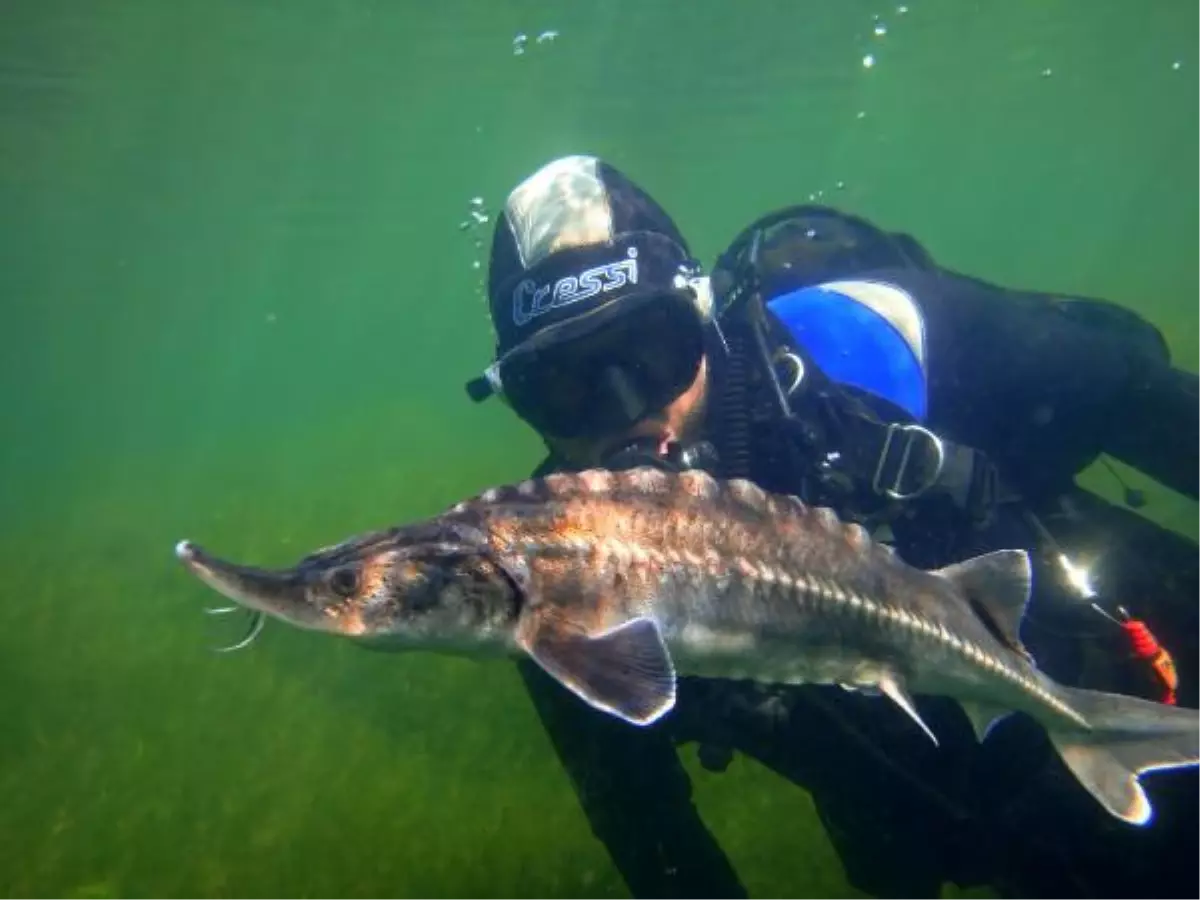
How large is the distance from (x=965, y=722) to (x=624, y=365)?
1892mm

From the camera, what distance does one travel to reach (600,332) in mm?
3297

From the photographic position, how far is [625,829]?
3463 millimetres

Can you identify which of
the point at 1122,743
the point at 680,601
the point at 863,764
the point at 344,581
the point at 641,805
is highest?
the point at 344,581

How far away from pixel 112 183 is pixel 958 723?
36.3 metres

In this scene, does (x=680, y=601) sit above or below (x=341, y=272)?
above

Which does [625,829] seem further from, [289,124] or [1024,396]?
[289,124]

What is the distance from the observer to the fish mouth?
1.54 m

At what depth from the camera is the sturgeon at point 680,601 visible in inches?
65.7

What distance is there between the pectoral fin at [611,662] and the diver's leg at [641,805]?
174cm

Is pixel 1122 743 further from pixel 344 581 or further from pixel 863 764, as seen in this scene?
pixel 344 581

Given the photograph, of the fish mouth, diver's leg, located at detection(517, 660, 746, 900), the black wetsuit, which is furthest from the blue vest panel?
the fish mouth

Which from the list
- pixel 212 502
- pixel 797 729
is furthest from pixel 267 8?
pixel 797 729

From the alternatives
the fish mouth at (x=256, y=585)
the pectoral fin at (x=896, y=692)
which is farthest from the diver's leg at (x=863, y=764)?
the fish mouth at (x=256, y=585)

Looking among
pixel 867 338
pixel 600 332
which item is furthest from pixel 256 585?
pixel 867 338
